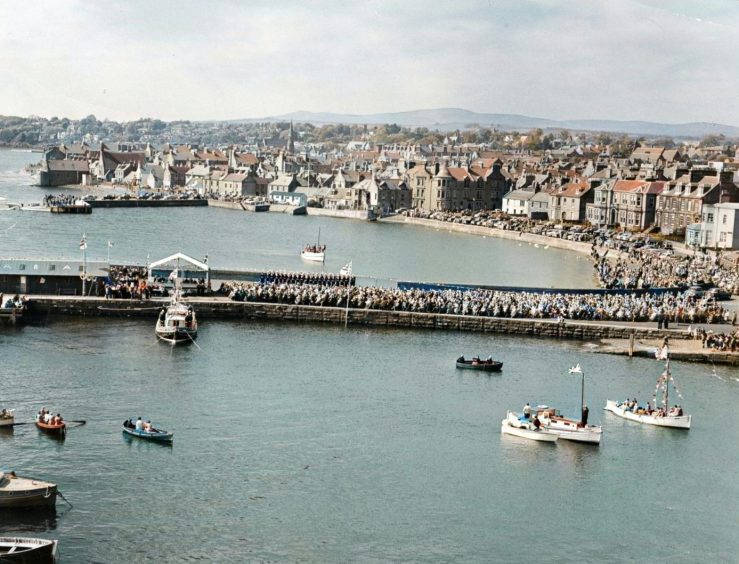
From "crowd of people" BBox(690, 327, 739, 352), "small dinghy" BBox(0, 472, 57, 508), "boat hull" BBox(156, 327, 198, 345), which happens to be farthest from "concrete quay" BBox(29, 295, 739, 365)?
"small dinghy" BBox(0, 472, 57, 508)

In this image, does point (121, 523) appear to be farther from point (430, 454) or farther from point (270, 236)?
point (270, 236)

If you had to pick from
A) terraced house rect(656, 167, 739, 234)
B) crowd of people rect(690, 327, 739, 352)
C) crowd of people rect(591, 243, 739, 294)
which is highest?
terraced house rect(656, 167, 739, 234)

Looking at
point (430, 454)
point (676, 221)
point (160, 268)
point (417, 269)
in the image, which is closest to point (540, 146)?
point (676, 221)

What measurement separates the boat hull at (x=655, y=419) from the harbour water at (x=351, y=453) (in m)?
0.15

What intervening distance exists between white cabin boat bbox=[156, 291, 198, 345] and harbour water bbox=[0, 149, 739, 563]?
245 mm

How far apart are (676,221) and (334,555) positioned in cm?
2709

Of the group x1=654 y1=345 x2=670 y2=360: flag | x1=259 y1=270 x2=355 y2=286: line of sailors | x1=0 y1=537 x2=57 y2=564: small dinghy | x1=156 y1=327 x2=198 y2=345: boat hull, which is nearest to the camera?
x1=0 y1=537 x2=57 y2=564: small dinghy

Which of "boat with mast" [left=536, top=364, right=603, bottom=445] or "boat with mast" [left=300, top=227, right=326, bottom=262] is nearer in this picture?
"boat with mast" [left=536, top=364, right=603, bottom=445]

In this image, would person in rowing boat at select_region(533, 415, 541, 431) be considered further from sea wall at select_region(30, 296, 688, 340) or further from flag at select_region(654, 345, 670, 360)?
sea wall at select_region(30, 296, 688, 340)

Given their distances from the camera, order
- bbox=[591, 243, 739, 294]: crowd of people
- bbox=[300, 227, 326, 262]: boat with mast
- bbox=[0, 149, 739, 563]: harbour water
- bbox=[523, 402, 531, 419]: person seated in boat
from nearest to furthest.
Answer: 1. bbox=[0, 149, 739, 563]: harbour water
2. bbox=[523, 402, 531, 419]: person seated in boat
3. bbox=[591, 243, 739, 294]: crowd of people
4. bbox=[300, 227, 326, 262]: boat with mast

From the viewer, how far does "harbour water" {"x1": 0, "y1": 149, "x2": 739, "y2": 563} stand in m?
8.87

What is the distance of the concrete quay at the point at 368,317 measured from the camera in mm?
16672

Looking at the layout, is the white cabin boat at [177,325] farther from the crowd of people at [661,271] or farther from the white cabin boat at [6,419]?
the crowd of people at [661,271]

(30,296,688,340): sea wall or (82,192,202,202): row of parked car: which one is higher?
(82,192,202,202): row of parked car
